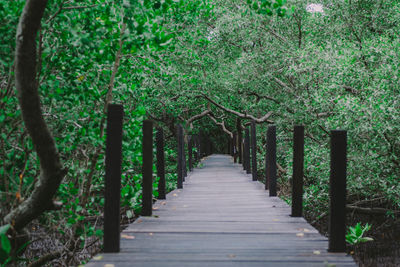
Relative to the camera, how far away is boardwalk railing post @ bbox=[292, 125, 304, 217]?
4715 millimetres

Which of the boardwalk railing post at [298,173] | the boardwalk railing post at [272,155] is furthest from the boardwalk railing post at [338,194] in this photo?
the boardwalk railing post at [272,155]

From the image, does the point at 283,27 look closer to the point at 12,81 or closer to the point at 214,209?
the point at 214,209

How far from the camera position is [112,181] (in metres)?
3.23

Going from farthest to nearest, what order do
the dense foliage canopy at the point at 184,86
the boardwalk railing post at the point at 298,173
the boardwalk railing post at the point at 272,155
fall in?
1. the boardwalk railing post at the point at 272,155
2. the boardwalk railing post at the point at 298,173
3. the dense foliage canopy at the point at 184,86

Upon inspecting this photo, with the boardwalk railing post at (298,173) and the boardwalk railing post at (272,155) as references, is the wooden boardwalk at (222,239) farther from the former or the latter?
the boardwalk railing post at (272,155)

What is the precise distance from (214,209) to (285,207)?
102cm

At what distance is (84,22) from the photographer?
4211mm

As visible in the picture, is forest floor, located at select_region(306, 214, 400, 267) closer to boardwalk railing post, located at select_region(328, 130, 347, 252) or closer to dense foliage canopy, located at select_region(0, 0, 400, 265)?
dense foliage canopy, located at select_region(0, 0, 400, 265)

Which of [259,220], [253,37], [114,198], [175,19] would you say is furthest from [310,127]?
[114,198]

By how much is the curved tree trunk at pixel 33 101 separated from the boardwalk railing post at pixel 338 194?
2.34m

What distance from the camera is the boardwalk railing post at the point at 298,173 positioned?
4715mm

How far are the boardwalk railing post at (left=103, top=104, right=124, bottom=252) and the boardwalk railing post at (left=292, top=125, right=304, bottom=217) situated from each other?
237cm

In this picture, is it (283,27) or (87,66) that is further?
(283,27)

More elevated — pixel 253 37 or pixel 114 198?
pixel 253 37
